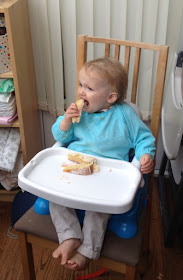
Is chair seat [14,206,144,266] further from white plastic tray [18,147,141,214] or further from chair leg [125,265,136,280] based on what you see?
white plastic tray [18,147,141,214]

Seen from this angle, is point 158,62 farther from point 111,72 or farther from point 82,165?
point 82,165

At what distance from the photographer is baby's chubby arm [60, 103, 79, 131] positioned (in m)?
1.12

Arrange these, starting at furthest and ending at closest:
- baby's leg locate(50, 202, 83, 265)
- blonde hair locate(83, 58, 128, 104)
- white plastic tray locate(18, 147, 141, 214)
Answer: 1. blonde hair locate(83, 58, 128, 104)
2. baby's leg locate(50, 202, 83, 265)
3. white plastic tray locate(18, 147, 141, 214)

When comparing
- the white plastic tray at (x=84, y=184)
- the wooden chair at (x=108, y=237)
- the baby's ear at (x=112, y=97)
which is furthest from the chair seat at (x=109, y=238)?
the baby's ear at (x=112, y=97)

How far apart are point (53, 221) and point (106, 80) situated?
54cm

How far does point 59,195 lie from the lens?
0.91 meters

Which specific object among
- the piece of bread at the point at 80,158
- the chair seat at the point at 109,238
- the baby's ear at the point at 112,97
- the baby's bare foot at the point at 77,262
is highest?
the baby's ear at the point at 112,97

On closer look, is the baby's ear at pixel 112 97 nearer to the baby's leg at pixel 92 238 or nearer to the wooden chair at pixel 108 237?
the wooden chair at pixel 108 237

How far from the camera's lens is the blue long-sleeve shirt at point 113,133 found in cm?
116

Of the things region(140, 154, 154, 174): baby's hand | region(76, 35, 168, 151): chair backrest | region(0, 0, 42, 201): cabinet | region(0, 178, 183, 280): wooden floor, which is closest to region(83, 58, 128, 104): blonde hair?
region(76, 35, 168, 151): chair backrest

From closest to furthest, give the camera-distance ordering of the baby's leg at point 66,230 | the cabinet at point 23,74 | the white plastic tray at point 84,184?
1. the white plastic tray at point 84,184
2. the baby's leg at point 66,230
3. the cabinet at point 23,74

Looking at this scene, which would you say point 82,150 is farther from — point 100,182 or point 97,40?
point 97,40

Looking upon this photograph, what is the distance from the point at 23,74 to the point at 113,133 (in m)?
0.75

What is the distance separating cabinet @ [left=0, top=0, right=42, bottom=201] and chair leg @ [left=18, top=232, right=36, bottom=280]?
703mm
